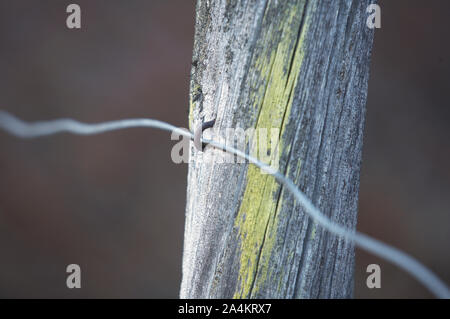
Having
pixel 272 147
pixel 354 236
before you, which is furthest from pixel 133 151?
pixel 354 236

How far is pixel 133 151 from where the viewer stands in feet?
10.3

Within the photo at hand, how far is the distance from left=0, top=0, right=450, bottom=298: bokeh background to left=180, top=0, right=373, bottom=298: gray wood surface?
243 cm

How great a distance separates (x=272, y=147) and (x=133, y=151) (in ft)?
8.39

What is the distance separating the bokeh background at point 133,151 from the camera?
9.87 feet

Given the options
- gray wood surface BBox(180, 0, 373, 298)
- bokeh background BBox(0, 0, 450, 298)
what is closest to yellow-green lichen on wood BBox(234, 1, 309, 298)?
gray wood surface BBox(180, 0, 373, 298)

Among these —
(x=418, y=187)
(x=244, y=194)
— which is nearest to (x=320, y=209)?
(x=244, y=194)

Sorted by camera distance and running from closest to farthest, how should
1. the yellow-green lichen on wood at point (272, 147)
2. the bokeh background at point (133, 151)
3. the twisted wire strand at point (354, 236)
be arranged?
the twisted wire strand at point (354, 236), the yellow-green lichen on wood at point (272, 147), the bokeh background at point (133, 151)

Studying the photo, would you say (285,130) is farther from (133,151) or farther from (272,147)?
(133,151)

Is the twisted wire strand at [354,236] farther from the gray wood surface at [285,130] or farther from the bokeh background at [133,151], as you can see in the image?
the bokeh background at [133,151]

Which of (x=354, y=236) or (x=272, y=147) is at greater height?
(x=272, y=147)

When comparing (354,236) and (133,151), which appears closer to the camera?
(354,236)

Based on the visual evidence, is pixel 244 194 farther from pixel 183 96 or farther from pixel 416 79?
pixel 416 79

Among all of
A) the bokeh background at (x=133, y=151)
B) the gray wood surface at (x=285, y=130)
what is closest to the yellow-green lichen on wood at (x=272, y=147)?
the gray wood surface at (x=285, y=130)

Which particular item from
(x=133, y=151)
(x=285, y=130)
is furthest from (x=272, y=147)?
(x=133, y=151)
